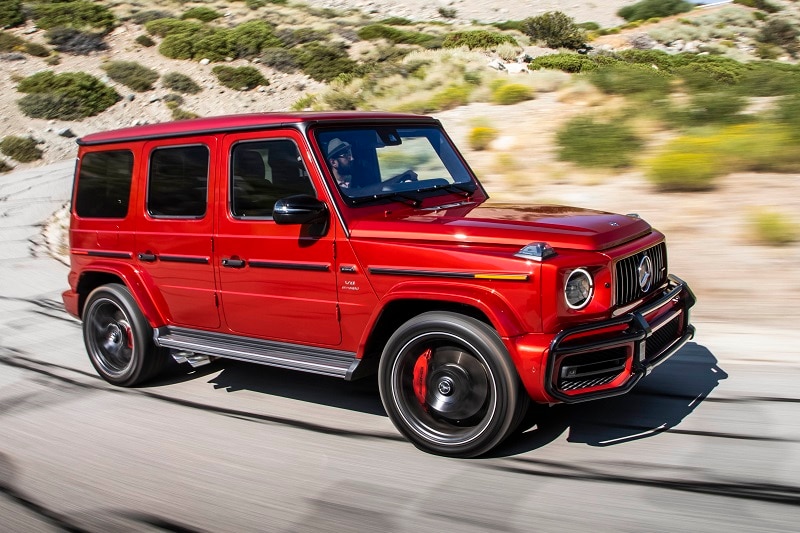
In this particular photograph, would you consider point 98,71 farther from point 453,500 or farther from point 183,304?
point 453,500

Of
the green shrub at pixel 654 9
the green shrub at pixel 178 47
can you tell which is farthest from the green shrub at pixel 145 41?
the green shrub at pixel 654 9

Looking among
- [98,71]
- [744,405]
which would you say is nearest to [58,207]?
[744,405]

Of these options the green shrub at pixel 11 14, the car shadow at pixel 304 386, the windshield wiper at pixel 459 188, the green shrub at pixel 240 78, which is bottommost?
the green shrub at pixel 240 78

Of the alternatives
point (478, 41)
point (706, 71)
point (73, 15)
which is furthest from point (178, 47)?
point (706, 71)

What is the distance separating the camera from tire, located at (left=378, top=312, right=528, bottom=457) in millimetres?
4090

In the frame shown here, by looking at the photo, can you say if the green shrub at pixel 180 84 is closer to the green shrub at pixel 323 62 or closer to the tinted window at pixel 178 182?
the green shrub at pixel 323 62

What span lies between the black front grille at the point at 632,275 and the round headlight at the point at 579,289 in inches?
8.1

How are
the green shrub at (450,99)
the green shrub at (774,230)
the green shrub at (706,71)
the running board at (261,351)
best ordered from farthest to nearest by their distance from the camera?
the green shrub at (450,99), the green shrub at (706,71), the green shrub at (774,230), the running board at (261,351)

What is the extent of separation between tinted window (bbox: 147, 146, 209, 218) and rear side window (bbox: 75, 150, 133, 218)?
0.30 meters

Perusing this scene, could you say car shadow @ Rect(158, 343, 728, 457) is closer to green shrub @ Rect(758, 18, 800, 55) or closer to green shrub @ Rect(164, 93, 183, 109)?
green shrub @ Rect(164, 93, 183, 109)

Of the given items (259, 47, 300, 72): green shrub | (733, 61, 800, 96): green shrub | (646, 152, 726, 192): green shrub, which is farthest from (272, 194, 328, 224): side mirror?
(259, 47, 300, 72): green shrub

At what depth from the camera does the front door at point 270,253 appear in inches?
187

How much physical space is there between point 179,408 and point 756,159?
6.78 meters

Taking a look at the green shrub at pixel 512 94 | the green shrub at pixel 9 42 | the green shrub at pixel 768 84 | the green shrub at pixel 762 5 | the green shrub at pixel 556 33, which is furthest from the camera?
the green shrub at pixel 762 5
